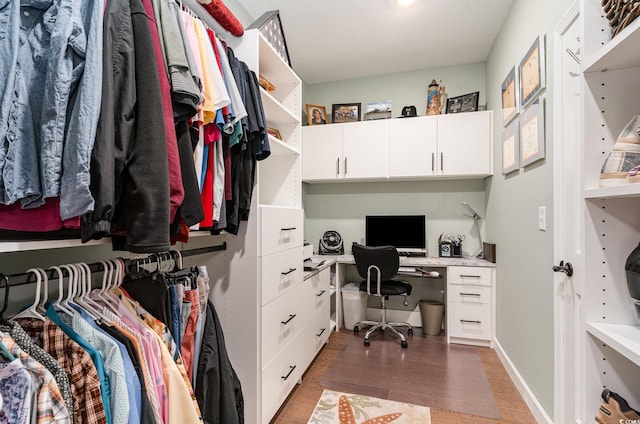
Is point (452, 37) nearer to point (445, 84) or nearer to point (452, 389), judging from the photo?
point (445, 84)

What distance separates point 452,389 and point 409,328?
978 mm

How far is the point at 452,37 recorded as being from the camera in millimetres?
2789

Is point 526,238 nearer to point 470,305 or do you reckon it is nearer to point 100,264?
point 470,305

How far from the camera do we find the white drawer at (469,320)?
280 cm

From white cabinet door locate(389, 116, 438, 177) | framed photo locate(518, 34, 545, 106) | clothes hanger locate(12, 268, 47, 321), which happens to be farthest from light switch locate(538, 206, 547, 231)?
clothes hanger locate(12, 268, 47, 321)

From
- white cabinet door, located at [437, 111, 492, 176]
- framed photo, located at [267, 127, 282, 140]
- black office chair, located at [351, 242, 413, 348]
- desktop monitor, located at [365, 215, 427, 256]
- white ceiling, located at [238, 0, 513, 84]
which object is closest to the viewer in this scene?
framed photo, located at [267, 127, 282, 140]

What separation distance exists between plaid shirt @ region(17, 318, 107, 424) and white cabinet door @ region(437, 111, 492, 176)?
300 centimetres

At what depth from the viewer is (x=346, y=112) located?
351cm

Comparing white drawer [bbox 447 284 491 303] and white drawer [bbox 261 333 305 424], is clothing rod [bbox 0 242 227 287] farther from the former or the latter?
white drawer [bbox 447 284 491 303]

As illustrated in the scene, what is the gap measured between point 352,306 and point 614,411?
8.43ft

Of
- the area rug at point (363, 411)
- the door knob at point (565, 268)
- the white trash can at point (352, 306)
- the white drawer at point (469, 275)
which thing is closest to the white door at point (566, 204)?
the door knob at point (565, 268)

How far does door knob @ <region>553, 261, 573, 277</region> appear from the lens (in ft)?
5.00

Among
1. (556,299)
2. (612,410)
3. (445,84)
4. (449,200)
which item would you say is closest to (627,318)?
(612,410)

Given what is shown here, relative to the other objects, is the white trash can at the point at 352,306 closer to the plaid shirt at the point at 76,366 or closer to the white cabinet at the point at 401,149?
the white cabinet at the point at 401,149
